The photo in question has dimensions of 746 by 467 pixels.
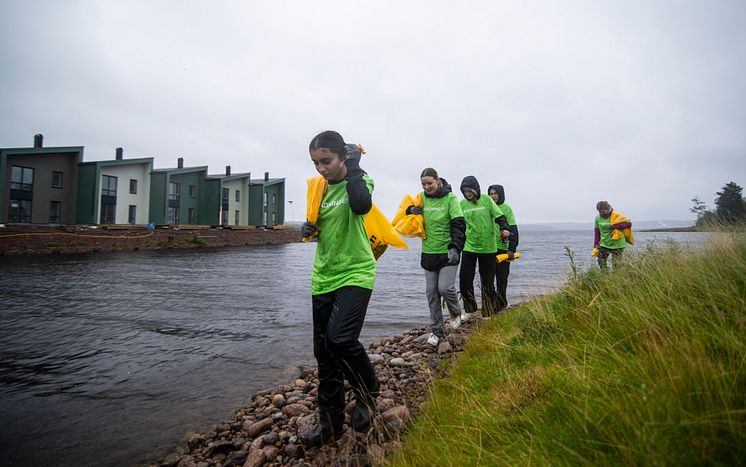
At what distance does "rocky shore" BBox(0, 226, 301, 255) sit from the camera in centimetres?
2012

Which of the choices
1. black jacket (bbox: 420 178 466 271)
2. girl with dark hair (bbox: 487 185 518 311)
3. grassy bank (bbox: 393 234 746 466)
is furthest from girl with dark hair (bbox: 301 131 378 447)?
girl with dark hair (bbox: 487 185 518 311)

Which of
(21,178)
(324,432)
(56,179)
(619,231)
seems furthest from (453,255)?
Answer: (56,179)

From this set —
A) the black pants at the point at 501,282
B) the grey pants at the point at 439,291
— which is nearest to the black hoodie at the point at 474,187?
the black pants at the point at 501,282

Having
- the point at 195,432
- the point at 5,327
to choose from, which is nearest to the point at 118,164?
the point at 5,327

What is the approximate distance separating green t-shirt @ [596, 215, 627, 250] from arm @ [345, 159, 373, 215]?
7.47 m

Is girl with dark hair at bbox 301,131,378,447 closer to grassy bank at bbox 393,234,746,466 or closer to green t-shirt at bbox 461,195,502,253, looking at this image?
grassy bank at bbox 393,234,746,466

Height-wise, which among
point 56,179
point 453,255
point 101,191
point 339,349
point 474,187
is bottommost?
point 339,349

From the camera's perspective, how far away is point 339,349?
8.36 ft

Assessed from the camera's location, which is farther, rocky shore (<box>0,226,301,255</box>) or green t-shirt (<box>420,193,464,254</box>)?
rocky shore (<box>0,226,301,255</box>)

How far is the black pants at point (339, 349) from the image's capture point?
258cm

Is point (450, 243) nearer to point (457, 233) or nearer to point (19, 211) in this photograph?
point (457, 233)

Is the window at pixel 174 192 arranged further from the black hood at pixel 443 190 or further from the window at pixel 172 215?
the black hood at pixel 443 190

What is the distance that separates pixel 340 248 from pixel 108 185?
1534 inches

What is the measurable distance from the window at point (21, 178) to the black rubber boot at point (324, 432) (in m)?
38.6
